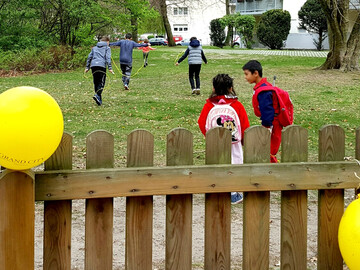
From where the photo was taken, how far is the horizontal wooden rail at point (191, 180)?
331 cm

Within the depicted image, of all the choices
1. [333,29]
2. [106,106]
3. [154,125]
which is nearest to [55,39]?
[333,29]

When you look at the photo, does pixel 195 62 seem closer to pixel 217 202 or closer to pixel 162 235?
pixel 162 235

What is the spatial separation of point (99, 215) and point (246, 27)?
4442 cm

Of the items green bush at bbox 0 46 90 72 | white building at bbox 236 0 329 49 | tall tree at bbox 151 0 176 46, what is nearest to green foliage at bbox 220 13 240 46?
tall tree at bbox 151 0 176 46

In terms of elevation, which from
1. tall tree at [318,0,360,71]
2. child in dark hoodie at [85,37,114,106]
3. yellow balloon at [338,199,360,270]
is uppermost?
tall tree at [318,0,360,71]

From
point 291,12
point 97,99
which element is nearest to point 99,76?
point 97,99

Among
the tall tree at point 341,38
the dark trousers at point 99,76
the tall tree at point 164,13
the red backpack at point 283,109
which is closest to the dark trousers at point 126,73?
the dark trousers at point 99,76

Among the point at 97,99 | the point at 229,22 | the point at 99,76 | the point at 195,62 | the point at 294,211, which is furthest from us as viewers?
the point at 229,22

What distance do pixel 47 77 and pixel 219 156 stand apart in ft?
65.0

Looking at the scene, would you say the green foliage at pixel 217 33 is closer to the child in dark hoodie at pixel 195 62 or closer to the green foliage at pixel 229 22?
the green foliage at pixel 229 22

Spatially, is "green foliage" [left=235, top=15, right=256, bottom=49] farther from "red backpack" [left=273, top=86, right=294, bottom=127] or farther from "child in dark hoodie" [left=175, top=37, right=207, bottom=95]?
"red backpack" [left=273, top=86, right=294, bottom=127]

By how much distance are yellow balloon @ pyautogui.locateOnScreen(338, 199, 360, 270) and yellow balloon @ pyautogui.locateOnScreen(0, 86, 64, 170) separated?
1.60m

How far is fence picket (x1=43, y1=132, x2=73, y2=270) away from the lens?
3.36m

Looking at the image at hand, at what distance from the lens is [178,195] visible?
11.5 feet
